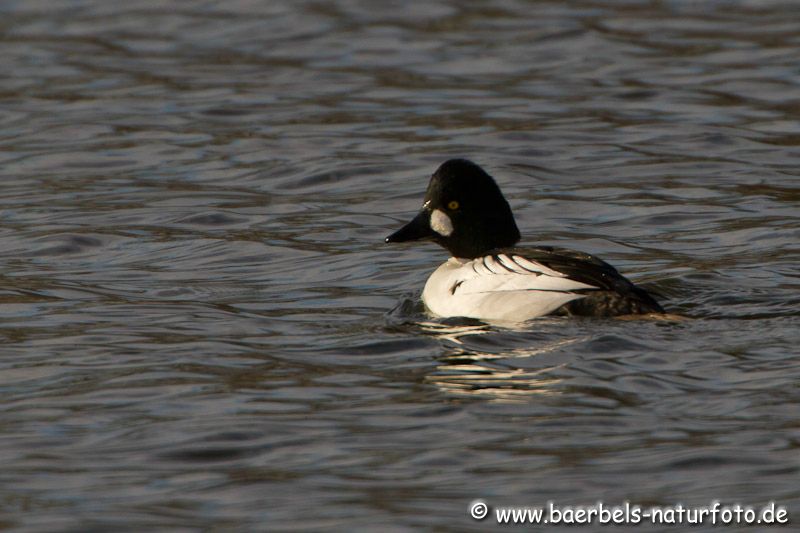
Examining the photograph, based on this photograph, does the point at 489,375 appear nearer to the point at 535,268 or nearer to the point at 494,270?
the point at 535,268

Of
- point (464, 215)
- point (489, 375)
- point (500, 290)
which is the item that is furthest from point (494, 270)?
point (489, 375)

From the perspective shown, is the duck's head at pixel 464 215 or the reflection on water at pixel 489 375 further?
the duck's head at pixel 464 215

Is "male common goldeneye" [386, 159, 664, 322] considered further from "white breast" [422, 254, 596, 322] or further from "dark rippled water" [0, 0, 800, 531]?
"dark rippled water" [0, 0, 800, 531]

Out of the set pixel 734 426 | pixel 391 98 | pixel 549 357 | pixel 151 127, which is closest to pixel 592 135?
pixel 391 98

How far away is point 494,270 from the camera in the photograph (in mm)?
9320

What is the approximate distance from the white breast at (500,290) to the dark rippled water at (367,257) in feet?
0.49

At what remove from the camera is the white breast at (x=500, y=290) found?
8.98m

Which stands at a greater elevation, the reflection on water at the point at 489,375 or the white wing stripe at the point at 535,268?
the white wing stripe at the point at 535,268

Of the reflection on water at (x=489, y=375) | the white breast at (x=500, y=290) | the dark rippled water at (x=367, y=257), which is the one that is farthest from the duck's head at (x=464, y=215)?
the reflection on water at (x=489, y=375)

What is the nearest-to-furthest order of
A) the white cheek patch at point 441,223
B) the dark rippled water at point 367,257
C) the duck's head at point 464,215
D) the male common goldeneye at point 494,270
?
the dark rippled water at point 367,257 < the male common goldeneye at point 494,270 < the duck's head at point 464,215 < the white cheek patch at point 441,223

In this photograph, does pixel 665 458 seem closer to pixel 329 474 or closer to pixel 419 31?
pixel 329 474

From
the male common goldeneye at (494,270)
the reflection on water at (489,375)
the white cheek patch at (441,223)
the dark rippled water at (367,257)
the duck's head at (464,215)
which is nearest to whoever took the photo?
the dark rippled water at (367,257)

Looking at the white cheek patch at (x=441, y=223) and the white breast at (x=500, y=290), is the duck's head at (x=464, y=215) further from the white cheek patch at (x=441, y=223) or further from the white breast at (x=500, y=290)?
the white breast at (x=500, y=290)

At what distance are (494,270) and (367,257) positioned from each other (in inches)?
82.6
